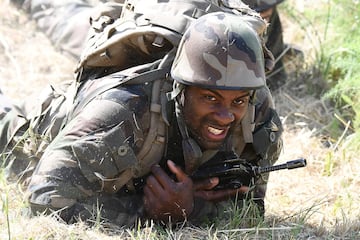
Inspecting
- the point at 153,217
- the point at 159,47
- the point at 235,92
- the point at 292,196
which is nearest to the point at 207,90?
the point at 235,92

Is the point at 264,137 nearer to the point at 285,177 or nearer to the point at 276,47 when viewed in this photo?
→ the point at 285,177

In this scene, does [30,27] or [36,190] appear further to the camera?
[30,27]

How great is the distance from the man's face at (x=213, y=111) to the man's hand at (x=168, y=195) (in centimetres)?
22

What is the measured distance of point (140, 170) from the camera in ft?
13.5

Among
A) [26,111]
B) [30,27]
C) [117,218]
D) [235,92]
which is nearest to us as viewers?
[235,92]

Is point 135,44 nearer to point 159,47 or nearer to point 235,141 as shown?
point 159,47

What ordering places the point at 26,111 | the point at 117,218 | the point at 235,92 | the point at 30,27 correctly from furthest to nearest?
the point at 30,27
the point at 26,111
the point at 117,218
the point at 235,92

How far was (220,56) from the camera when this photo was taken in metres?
3.88

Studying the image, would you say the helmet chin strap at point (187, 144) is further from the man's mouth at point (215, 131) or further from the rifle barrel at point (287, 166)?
the rifle barrel at point (287, 166)

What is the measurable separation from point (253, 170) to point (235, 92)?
0.50 m

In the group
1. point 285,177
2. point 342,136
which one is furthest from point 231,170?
point 342,136

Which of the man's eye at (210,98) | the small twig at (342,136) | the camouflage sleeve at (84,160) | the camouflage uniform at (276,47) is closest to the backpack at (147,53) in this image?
the camouflage sleeve at (84,160)

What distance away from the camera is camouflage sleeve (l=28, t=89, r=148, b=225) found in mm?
3936

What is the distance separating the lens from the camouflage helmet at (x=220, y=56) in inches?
152
